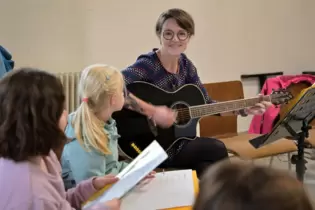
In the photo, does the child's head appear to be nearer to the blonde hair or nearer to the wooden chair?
the blonde hair

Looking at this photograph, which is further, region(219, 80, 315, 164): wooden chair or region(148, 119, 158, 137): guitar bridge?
region(219, 80, 315, 164): wooden chair

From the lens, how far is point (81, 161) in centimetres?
159

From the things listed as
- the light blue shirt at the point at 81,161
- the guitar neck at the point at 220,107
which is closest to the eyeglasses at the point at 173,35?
the guitar neck at the point at 220,107

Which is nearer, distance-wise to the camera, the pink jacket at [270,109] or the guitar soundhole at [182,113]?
the guitar soundhole at [182,113]

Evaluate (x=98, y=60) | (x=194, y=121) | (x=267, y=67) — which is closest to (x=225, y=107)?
(x=194, y=121)

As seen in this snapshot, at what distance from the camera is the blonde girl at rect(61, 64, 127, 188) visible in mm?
1593

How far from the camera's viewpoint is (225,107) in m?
2.37

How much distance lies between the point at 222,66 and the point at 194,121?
77.3 inches

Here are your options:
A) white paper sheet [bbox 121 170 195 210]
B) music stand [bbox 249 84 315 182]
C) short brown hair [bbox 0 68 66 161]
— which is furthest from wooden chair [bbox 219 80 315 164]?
short brown hair [bbox 0 68 66 161]

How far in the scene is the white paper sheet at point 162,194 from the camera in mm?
1482

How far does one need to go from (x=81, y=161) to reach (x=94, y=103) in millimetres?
228

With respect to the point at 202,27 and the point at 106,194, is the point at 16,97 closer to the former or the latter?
the point at 106,194

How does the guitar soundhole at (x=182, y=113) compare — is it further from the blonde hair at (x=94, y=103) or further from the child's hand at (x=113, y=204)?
the child's hand at (x=113, y=204)

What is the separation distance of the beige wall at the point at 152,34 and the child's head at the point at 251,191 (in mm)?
2633
